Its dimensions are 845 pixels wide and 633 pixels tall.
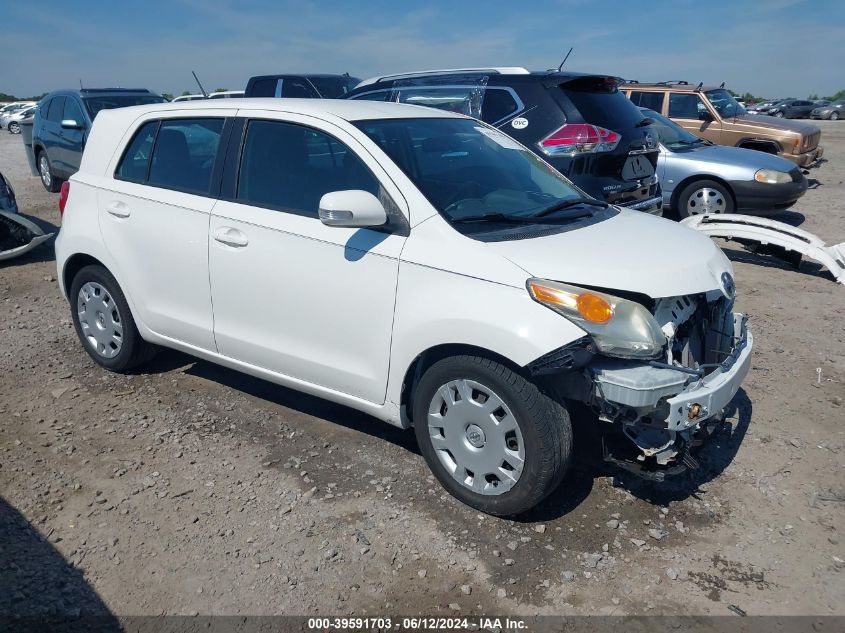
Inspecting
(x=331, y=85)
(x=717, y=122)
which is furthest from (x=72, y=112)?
(x=717, y=122)

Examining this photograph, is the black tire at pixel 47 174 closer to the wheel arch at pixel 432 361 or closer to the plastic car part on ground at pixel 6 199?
the plastic car part on ground at pixel 6 199

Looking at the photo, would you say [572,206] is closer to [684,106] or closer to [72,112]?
[684,106]

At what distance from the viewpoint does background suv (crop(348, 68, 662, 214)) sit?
609 cm

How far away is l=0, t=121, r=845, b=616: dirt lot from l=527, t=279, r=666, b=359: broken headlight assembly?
3.04 feet

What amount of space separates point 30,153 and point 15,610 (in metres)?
12.6

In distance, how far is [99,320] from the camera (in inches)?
190

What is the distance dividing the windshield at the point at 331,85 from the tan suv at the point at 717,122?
4.89 m

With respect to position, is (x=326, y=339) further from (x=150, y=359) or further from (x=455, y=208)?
(x=150, y=359)

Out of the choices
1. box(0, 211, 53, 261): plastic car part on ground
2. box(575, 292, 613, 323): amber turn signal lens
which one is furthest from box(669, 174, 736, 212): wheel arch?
box(0, 211, 53, 261): plastic car part on ground

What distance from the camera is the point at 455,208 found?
3.41 metres

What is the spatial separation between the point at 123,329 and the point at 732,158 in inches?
314

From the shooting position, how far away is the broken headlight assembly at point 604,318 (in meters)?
2.91

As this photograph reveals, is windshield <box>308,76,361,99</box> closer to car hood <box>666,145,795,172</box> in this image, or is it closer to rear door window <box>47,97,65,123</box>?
rear door window <box>47,97,65,123</box>

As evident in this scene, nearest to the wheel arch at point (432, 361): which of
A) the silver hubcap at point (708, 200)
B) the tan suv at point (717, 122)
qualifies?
the silver hubcap at point (708, 200)
